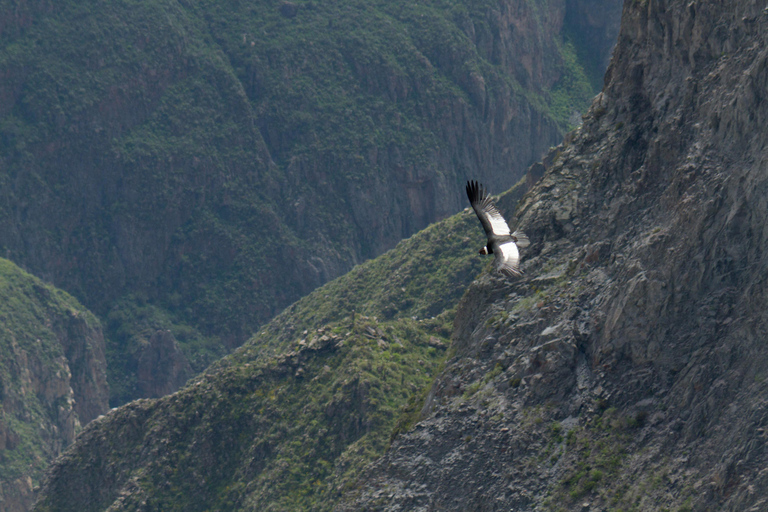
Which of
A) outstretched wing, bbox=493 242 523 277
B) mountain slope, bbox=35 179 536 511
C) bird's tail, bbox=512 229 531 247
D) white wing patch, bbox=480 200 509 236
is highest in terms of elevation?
white wing patch, bbox=480 200 509 236

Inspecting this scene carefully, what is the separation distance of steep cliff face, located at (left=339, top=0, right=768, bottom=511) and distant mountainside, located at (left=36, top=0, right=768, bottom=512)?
0.38 ft

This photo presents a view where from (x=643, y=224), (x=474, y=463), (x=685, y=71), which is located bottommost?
(x=474, y=463)

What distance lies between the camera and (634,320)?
7888 cm

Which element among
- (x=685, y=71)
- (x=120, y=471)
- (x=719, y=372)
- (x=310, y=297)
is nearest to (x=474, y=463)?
(x=719, y=372)

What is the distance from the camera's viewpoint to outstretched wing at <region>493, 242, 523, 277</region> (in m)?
54.6

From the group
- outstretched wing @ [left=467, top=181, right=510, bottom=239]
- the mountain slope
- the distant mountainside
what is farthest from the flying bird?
the mountain slope

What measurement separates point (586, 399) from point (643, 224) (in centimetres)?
1088

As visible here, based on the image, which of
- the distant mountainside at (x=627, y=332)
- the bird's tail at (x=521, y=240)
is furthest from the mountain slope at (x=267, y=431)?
the bird's tail at (x=521, y=240)

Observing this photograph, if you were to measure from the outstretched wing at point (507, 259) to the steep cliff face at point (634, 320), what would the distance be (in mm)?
20758

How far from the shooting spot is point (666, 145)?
8312 cm

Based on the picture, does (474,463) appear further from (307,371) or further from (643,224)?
(307,371)

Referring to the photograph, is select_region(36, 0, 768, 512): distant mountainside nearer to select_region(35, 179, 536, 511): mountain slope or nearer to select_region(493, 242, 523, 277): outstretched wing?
select_region(35, 179, 536, 511): mountain slope

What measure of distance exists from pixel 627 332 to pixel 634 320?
0.80 meters

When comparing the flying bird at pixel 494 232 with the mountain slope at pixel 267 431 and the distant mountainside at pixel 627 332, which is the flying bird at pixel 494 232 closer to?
the distant mountainside at pixel 627 332
